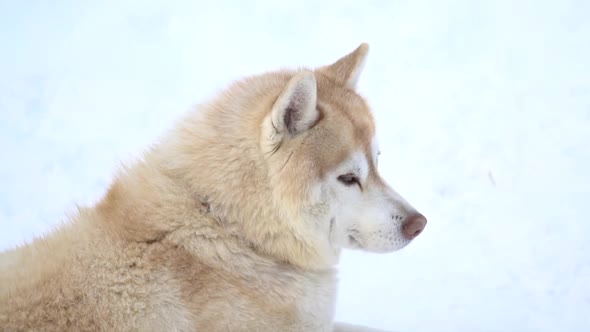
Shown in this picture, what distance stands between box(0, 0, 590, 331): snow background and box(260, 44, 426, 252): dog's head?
1622 mm

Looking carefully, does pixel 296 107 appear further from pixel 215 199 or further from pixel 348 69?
pixel 348 69

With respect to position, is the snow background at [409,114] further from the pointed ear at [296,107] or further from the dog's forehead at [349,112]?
the pointed ear at [296,107]

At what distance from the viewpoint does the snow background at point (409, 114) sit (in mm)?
5258

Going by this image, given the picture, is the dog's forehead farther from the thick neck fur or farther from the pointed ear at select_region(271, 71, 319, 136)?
the thick neck fur

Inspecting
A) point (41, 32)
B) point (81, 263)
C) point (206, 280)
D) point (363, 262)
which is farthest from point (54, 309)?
point (41, 32)

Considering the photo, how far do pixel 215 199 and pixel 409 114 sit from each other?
477cm

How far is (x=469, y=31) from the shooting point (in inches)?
330

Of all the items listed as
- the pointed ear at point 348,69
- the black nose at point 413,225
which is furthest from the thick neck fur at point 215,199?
the pointed ear at point 348,69

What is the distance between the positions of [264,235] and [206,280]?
1.25ft

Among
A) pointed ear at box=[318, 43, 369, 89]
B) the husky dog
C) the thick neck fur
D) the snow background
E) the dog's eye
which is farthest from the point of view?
the snow background

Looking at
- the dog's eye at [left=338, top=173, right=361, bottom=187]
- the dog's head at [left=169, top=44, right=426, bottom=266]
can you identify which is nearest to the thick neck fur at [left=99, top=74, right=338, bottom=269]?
the dog's head at [left=169, top=44, right=426, bottom=266]

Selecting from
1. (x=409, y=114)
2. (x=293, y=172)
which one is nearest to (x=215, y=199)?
(x=293, y=172)

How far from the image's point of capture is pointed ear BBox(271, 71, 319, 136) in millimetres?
3113

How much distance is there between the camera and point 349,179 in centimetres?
331
